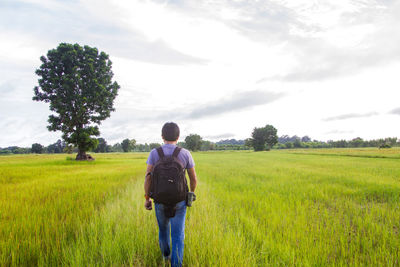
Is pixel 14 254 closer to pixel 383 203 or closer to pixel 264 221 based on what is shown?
pixel 264 221

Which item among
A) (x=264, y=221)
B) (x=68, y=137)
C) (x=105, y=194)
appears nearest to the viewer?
(x=264, y=221)

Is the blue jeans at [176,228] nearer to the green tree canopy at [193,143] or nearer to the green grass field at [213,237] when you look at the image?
the green grass field at [213,237]

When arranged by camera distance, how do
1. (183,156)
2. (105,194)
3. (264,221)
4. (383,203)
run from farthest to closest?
1. (105,194)
2. (383,203)
3. (264,221)
4. (183,156)

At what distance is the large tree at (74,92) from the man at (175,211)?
25564 mm

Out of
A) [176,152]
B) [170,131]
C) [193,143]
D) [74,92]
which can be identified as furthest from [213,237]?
[193,143]

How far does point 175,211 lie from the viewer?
244cm

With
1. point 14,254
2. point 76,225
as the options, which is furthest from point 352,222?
point 14,254

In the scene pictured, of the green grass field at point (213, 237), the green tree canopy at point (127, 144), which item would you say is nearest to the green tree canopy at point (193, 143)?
the green tree canopy at point (127, 144)

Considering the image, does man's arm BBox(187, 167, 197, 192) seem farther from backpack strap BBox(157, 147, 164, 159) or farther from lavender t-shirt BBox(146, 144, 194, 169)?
backpack strap BBox(157, 147, 164, 159)

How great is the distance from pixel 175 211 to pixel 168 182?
478mm

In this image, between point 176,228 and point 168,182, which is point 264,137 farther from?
point 168,182

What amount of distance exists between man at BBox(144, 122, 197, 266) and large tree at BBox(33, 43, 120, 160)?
25564 mm

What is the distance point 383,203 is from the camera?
18.4 ft

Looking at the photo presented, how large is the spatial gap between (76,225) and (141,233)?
182 cm
